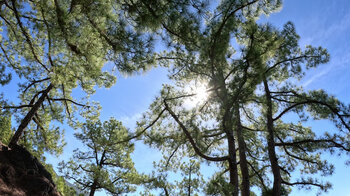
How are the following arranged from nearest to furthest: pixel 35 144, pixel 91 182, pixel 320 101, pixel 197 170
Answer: pixel 320 101, pixel 197 170, pixel 35 144, pixel 91 182

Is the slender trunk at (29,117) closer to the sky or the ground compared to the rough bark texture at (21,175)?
closer to the sky

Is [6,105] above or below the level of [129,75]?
above

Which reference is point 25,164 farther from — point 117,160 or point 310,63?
point 310,63

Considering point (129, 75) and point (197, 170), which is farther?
point (197, 170)

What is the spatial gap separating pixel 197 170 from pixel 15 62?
7.73 metres

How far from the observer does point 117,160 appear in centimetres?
1096

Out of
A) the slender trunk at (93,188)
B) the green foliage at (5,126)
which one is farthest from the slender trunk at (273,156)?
the green foliage at (5,126)

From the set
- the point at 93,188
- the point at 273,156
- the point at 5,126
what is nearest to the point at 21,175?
the point at 5,126

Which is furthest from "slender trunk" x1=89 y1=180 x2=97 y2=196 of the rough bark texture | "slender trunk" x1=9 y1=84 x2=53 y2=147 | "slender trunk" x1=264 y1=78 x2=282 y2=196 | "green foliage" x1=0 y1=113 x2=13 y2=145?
"slender trunk" x1=264 y1=78 x2=282 y2=196

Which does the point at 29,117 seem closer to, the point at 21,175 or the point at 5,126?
the point at 5,126

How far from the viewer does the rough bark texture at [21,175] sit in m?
3.97

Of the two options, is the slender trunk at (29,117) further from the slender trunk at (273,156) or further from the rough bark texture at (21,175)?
the slender trunk at (273,156)

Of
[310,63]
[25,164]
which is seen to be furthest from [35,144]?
[310,63]

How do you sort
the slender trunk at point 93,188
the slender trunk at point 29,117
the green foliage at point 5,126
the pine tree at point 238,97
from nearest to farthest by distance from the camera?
the pine tree at point 238,97
the slender trunk at point 29,117
the green foliage at point 5,126
the slender trunk at point 93,188
